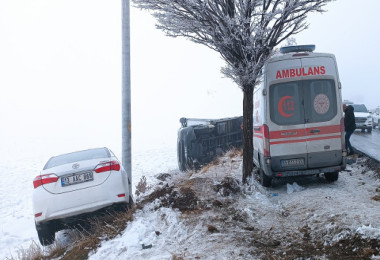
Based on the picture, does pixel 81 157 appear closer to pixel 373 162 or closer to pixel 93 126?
pixel 373 162

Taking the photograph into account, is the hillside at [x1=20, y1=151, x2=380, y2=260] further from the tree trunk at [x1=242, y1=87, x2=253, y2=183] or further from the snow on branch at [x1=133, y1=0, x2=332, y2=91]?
the snow on branch at [x1=133, y1=0, x2=332, y2=91]

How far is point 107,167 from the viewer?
6.46m

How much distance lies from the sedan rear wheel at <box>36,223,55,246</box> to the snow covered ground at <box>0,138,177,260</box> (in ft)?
1.48

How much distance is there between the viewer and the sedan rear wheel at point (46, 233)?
6.22 m

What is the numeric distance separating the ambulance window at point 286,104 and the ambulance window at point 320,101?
0.16 meters

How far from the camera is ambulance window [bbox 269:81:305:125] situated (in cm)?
755

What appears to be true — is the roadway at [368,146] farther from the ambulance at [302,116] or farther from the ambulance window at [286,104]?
the ambulance window at [286,104]

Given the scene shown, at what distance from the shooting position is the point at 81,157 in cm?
700

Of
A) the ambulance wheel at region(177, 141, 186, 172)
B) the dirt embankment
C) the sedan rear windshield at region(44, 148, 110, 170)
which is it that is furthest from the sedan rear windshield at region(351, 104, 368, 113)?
the sedan rear windshield at region(44, 148, 110, 170)

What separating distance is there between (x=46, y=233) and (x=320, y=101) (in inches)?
250

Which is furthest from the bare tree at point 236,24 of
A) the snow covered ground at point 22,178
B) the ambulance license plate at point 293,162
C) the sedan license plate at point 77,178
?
the snow covered ground at point 22,178

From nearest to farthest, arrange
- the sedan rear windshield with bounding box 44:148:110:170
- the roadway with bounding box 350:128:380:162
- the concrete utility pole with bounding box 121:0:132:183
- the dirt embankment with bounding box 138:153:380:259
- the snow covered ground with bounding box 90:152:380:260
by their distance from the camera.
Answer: the dirt embankment with bounding box 138:153:380:259 → the snow covered ground with bounding box 90:152:380:260 → the sedan rear windshield with bounding box 44:148:110:170 → the concrete utility pole with bounding box 121:0:132:183 → the roadway with bounding box 350:128:380:162

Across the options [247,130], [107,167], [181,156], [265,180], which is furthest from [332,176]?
[181,156]

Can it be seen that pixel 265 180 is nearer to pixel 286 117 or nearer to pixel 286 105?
pixel 286 117
